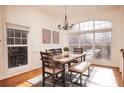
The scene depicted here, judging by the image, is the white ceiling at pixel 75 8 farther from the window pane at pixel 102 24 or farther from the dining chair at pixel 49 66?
the dining chair at pixel 49 66

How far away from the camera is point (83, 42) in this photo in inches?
203

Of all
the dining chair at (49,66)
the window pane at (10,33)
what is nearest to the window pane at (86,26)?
the dining chair at (49,66)

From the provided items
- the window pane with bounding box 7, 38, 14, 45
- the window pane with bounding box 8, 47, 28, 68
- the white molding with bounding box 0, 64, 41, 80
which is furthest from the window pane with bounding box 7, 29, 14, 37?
the white molding with bounding box 0, 64, 41, 80

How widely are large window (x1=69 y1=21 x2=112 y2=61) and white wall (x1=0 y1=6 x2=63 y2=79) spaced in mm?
1572

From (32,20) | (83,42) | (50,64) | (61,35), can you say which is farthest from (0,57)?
(83,42)

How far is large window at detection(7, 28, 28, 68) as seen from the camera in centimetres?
308

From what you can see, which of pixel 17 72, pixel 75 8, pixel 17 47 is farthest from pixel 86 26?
pixel 17 72

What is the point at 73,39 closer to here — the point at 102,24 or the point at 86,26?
the point at 86,26

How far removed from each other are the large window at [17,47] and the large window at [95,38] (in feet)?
9.24

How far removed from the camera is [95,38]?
4.79m

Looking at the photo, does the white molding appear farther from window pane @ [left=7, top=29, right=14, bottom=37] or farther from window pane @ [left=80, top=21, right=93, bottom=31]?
window pane @ [left=80, top=21, right=93, bottom=31]

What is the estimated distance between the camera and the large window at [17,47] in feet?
10.1
